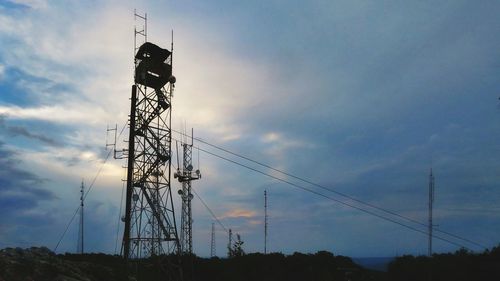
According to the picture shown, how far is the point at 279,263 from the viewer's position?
59.9 m

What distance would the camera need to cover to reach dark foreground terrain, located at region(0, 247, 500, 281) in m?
18.8

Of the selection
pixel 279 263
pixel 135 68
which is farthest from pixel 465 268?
pixel 135 68

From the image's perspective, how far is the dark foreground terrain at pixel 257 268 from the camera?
18.8 metres

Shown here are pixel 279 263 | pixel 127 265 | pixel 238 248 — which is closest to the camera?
pixel 127 265

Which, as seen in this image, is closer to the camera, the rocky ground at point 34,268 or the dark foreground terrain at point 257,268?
the rocky ground at point 34,268

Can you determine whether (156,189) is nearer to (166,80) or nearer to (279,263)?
(166,80)

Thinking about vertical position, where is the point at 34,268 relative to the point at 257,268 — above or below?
above

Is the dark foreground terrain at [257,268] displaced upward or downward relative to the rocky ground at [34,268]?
downward

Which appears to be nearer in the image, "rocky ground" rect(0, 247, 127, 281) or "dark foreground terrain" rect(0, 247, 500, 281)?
"rocky ground" rect(0, 247, 127, 281)

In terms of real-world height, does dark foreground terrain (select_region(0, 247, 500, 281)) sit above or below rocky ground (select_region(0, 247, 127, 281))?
below

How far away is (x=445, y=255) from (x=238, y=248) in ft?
91.1

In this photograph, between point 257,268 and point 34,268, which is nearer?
point 34,268

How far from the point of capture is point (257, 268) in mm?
59438

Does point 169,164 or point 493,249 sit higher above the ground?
point 169,164
